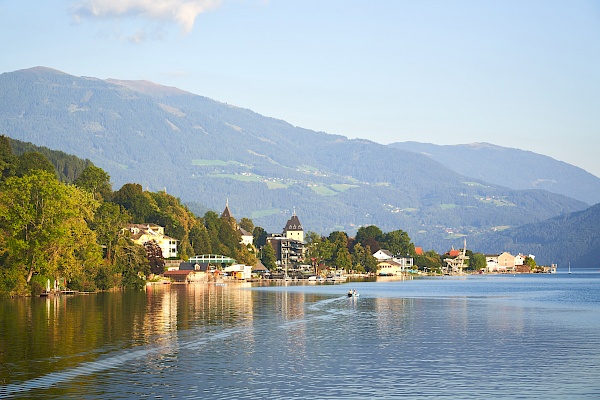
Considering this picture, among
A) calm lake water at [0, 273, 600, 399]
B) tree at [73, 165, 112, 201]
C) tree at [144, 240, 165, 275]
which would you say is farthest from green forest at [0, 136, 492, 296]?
tree at [73, 165, 112, 201]

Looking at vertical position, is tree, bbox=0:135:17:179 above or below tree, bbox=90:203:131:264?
above

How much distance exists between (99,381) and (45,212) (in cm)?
5899

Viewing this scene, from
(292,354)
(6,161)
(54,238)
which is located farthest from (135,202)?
(292,354)

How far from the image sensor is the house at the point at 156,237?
161125 millimetres

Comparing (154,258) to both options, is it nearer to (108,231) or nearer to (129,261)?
(129,261)

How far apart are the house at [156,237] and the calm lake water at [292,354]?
80395 mm

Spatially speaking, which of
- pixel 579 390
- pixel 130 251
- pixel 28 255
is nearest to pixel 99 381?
pixel 579 390

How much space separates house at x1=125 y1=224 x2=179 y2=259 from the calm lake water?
8039 cm

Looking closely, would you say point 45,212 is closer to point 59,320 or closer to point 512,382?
point 59,320

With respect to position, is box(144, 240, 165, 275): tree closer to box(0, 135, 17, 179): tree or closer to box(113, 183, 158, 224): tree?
box(0, 135, 17, 179): tree

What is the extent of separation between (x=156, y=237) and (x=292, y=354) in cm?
12815

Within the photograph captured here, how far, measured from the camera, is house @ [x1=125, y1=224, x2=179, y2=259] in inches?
6344

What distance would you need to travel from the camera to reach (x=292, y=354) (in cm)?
4712

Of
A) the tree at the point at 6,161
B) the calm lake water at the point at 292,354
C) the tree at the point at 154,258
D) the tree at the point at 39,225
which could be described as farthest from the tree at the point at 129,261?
the calm lake water at the point at 292,354
